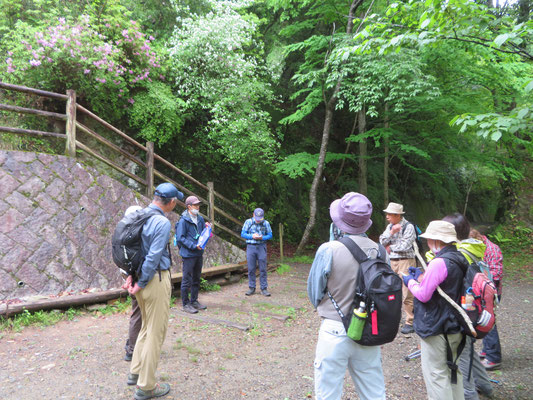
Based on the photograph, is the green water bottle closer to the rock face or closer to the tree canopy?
the rock face

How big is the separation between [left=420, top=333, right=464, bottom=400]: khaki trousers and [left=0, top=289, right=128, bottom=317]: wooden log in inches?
194

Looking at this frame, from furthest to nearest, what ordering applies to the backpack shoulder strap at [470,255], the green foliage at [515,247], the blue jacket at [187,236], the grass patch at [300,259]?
the grass patch at [300,259] < the green foliage at [515,247] < the blue jacket at [187,236] < the backpack shoulder strap at [470,255]

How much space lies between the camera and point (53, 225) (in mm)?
5840

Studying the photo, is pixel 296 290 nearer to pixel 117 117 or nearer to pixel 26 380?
pixel 26 380

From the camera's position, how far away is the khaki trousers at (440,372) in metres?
2.63

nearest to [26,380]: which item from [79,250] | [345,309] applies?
[79,250]

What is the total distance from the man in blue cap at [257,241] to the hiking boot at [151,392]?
385 centimetres

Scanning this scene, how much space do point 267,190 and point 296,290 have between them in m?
5.92

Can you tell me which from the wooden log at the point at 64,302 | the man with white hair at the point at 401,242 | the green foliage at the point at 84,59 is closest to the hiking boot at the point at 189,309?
the wooden log at the point at 64,302

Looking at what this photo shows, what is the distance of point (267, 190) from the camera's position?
508 inches

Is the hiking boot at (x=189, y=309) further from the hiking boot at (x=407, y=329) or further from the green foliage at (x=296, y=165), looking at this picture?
the green foliage at (x=296, y=165)

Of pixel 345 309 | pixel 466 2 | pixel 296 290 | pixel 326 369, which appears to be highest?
pixel 466 2

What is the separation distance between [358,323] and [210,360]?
2.64m

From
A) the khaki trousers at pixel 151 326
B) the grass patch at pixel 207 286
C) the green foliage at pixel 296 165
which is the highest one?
the green foliage at pixel 296 165
